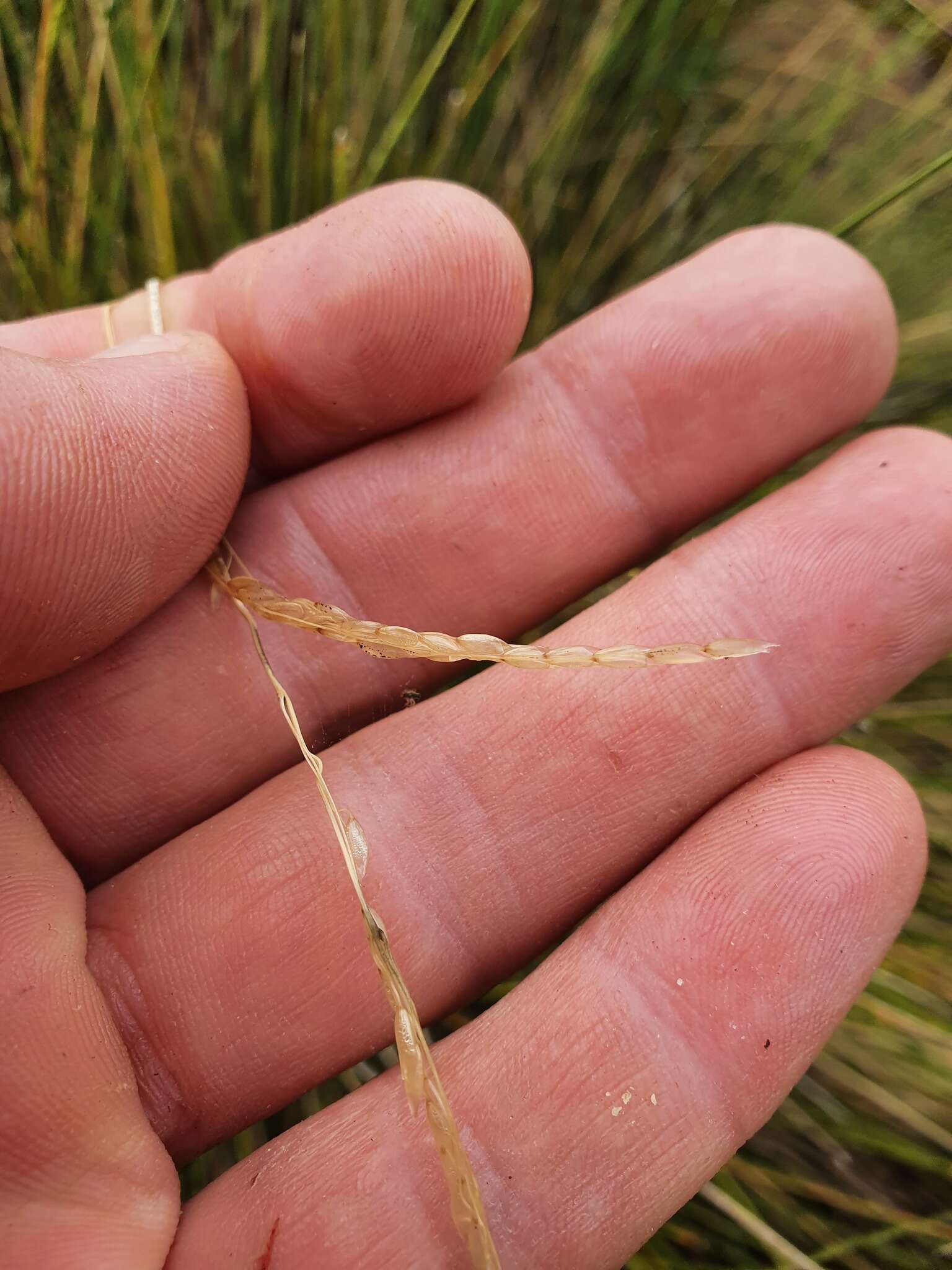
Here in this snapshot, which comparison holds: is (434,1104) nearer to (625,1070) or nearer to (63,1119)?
(625,1070)

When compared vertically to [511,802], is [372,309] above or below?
above

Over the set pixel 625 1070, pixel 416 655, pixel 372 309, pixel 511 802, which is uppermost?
pixel 372 309

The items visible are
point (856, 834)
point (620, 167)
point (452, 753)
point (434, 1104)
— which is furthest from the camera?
point (620, 167)

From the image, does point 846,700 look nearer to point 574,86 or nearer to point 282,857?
point 282,857

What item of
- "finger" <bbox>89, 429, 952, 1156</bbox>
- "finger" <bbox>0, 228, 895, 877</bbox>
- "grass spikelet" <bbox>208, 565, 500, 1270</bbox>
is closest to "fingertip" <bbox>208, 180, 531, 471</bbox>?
"finger" <bbox>0, 228, 895, 877</bbox>

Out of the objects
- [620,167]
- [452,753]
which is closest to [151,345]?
[452,753]

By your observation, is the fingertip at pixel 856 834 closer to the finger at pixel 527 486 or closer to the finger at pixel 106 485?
the finger at pixel 527 486
